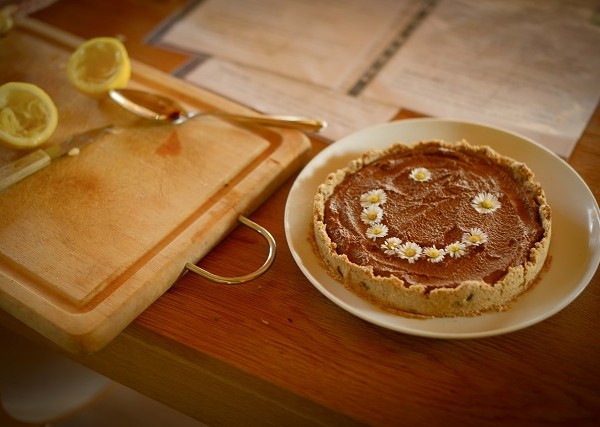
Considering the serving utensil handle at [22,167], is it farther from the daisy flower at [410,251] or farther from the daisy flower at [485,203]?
the daisy flower at [485,203]

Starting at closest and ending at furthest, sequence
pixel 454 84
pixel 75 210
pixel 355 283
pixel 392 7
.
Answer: pixel 355 283 < pixel 75 210 < pixel 454 84 < pixel 392 7

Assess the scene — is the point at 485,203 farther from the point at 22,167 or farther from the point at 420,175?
the point at 22,167

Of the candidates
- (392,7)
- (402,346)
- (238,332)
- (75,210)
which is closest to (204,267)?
(238,332)

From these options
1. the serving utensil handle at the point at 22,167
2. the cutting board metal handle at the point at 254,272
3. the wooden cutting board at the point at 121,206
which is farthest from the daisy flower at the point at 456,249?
the serving utensil handle at the point at 22,167

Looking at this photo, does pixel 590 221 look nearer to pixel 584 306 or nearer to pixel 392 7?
pixel 584 306

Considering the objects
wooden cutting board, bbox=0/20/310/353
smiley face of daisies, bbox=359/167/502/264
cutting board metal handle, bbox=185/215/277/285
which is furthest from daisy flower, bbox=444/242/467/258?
wooden cutting board, bbox=0/20/310/353

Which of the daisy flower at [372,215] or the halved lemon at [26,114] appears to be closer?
the daisy flower at [372,215]
